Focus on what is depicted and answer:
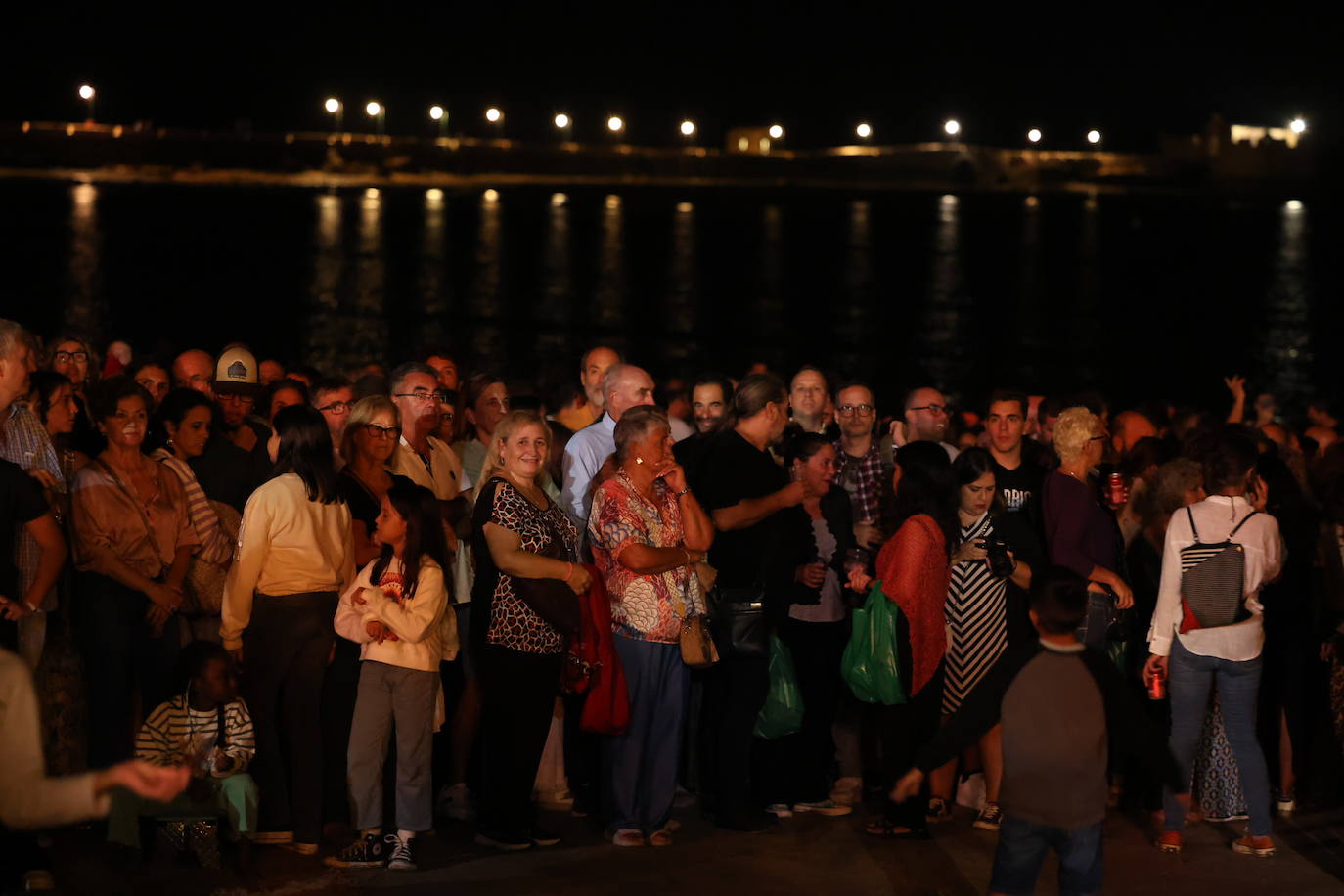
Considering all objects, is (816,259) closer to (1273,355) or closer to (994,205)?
(1273,355)

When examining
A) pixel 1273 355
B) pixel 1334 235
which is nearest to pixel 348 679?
pixel 1273 355

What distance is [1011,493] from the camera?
24.7 ft

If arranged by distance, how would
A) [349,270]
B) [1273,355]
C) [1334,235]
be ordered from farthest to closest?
[1334,235], [349,270], [1273,355]

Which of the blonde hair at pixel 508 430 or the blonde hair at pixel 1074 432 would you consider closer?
the blonde hair at pixel 508 430

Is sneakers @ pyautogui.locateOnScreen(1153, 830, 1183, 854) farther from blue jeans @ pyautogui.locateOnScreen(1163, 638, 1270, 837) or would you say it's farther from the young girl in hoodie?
the young girl in hoodie

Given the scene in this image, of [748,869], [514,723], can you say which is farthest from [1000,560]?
[514,723]

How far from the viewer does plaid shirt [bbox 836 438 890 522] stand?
25.8ft

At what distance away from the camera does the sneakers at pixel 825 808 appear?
7109mm

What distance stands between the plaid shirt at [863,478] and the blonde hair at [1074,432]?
1.01 metres

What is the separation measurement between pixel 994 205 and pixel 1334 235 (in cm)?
3643

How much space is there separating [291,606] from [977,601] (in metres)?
3.00

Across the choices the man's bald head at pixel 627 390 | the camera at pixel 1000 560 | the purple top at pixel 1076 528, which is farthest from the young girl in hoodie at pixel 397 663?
the purple top at pixel 1076 528

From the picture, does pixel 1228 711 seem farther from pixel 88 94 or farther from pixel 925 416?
pixel 88 94

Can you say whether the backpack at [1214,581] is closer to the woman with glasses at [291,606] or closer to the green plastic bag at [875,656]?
the green plastic bag at [875,656]
